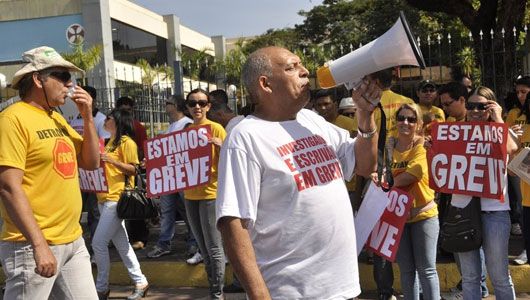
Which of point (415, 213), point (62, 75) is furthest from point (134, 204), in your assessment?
point (415, 213)

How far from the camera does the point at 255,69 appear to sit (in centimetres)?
277

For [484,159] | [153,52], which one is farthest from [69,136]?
[153,52]

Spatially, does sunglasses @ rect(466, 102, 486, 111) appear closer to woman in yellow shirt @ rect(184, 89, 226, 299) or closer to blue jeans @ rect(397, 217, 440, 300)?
blue jeans @ rect(397, 217, 440, 300)

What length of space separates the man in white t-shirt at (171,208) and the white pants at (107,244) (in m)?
1.20

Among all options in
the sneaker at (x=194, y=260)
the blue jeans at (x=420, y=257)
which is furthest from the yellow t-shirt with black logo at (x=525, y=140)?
the sneaker at (x=194, y=260)

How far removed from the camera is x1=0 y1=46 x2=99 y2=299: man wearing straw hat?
3500 mm

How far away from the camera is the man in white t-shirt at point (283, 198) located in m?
2.60

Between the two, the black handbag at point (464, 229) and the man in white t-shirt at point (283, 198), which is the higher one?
the man in white t-shirt at point (283, 198)

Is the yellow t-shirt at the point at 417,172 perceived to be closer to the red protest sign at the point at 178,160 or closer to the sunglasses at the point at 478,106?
the sunglasses at the point at 478,106

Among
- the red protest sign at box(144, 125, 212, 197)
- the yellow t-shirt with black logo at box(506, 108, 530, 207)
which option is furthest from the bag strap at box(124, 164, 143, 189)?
the yellow t-shirt with black logo at box(506, 108, 530, 207)

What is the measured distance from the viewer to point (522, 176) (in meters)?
Answer: 4.59

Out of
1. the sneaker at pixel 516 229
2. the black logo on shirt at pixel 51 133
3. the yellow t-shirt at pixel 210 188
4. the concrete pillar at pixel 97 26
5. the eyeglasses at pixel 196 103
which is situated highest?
the concrete pillar at pixel 97 26

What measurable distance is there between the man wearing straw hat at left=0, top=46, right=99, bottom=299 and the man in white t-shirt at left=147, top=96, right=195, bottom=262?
11.8 ft

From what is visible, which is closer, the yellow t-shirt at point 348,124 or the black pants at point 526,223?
the black pants at point 526,223
